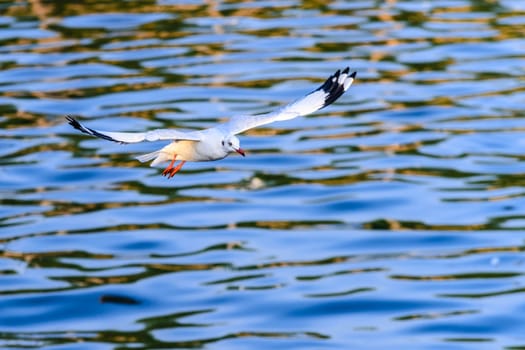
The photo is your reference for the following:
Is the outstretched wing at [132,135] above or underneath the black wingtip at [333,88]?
above

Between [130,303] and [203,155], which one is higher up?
[203,155]

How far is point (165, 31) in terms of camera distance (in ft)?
101

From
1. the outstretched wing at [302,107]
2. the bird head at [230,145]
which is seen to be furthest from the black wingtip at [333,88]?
the bird head at [230,145]

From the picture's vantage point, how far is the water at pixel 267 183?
1794cm

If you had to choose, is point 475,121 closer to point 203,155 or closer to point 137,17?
point 137,17

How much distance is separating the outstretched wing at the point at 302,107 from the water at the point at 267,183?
5.22 meters

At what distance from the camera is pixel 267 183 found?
73.4 ft

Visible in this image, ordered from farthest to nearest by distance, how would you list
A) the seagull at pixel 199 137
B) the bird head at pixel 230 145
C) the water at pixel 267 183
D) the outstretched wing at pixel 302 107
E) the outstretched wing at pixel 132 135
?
the water at pixel 267 183 < the outstretched wing at pixel 302 107 < the bird head at pixel 230 145 < the seagull at pixel 199 137 < the outstretched wing at pixel 132 135

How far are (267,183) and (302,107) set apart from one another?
34.1ft

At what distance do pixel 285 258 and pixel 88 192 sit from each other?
13.5ft

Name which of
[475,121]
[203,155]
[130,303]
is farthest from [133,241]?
[203,155]

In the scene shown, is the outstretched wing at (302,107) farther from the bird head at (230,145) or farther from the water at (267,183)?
the water at (267,183)

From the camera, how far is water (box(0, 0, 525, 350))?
1794 cm

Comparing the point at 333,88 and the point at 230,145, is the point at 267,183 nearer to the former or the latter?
the point at 333,88
